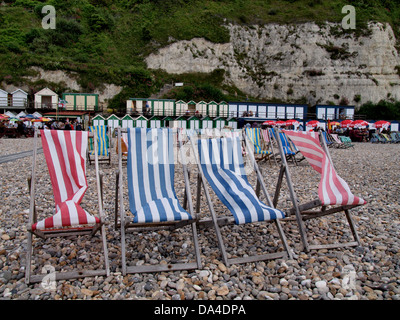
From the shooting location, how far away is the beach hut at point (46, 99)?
117 ft

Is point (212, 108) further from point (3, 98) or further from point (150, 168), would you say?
point (150, 168)

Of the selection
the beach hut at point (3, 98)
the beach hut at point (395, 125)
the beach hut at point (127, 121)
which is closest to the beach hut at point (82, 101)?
the beach hut at point (3, 98)

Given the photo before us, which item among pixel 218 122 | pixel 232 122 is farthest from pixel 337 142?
pixel 218 122

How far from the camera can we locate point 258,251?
2.76m

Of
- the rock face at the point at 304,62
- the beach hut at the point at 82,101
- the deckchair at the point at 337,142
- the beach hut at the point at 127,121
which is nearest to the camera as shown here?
the deckchair at the point at 337,142

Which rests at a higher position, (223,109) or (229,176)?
(223,109)

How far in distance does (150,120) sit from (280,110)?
56.9 ft

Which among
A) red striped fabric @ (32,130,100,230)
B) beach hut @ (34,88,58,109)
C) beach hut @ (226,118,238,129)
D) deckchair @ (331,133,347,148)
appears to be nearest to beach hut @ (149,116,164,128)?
beach hut @ (226,118,238,129)

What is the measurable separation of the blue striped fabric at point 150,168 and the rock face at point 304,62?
148 ft

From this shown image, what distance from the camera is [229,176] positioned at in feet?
10.2

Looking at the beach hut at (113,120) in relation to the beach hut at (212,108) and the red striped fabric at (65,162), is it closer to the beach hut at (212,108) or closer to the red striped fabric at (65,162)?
the beach hut at (212,108)

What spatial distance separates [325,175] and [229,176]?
0.96 metres
